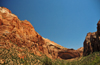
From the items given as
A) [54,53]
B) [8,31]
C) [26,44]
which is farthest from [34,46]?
[54,53]

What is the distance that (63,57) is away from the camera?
87938mm

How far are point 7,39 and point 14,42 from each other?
3.33 metres

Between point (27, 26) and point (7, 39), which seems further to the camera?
point (27, 26)

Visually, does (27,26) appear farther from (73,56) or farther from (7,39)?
(73,56)

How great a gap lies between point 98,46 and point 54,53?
3494 centimetres

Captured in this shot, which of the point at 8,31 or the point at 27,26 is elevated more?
the point at 27,26

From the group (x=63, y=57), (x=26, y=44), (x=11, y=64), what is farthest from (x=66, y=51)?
(x=11, y=64)

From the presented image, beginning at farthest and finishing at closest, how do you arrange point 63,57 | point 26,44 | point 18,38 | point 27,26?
point 63,57, point 27,26, point 26,44, point 18,38

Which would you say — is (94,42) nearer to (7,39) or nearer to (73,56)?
(73,56)

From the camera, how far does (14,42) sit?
41719 millimetres

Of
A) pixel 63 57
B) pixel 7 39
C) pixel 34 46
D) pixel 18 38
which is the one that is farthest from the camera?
pixel 63 57

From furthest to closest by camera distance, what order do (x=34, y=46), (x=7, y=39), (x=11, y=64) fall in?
(x=34, y=46) < (x=7, y=39) < (x=11, y=64)

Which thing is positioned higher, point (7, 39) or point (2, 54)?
point (7, 39)

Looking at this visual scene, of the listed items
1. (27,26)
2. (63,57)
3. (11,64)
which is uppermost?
(27,26)
